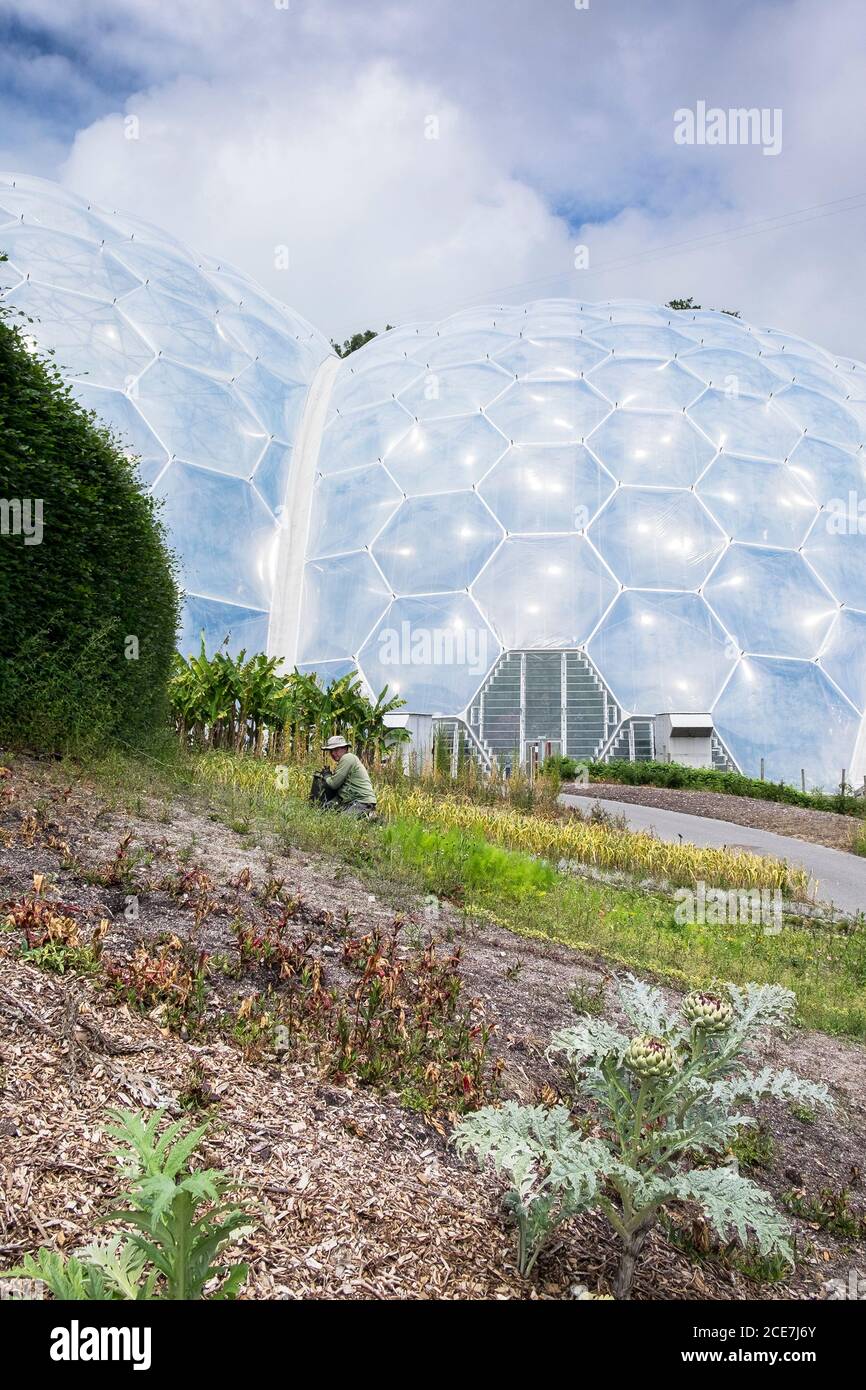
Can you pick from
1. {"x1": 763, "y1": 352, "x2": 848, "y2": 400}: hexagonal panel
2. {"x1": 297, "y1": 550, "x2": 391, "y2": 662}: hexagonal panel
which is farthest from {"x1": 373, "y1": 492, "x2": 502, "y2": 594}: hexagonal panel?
{"x1": 763, "y1": 352, "x2": 848, "y2": 400}: hexagonal panel

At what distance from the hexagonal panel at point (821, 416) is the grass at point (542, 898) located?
16.4m

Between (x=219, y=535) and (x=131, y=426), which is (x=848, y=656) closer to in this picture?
(x=219, y=535)

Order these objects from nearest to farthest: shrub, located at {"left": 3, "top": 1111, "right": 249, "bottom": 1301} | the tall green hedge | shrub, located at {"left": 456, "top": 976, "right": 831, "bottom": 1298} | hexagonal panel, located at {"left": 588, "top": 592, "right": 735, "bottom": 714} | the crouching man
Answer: shrub, located at {"left": 3, "top": 1111, "right": 249, "bottom": 1301} → shrub, located at {"left": 456, "top": 976, "right": 831, "bottom": 1298} → the tall green hedge → the crouching man → hexagonal panel, located at {"left": 588, "top": 592, "right": 735, "bottom": 714}

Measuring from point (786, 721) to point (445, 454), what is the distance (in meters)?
9.40

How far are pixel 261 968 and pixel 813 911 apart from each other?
25.1 feet

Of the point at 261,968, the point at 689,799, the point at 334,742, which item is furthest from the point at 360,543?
the point at 261,968

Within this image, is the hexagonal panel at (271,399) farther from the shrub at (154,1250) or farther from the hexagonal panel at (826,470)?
the shrub at (154,1250)

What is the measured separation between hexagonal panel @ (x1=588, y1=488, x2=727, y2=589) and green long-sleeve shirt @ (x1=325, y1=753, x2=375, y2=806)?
1143cm

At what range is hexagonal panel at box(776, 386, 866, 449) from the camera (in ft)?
73.4

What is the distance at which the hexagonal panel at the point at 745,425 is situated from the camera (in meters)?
21.3

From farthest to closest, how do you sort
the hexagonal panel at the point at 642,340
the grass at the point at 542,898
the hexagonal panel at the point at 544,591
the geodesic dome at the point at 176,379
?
the hexagonal panel at the point at 642,340
the geodesic dome at the point at 176,379
the hexagonal panel at the point at 544,591
the grass at the point at 542,898

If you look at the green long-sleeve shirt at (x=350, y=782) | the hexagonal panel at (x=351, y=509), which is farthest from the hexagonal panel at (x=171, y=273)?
the green long-sleeve shirt at (x=350, y=782)

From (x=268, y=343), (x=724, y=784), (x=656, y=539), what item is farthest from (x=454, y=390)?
(x=724, y=784)

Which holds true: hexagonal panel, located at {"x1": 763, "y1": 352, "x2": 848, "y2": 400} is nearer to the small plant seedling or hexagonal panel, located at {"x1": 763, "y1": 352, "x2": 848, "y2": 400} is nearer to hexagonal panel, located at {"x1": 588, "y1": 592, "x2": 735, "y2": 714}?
hexagonal panel, located at {"x1": 588, "y1": 592, "x2": 735, "y2": 714}
